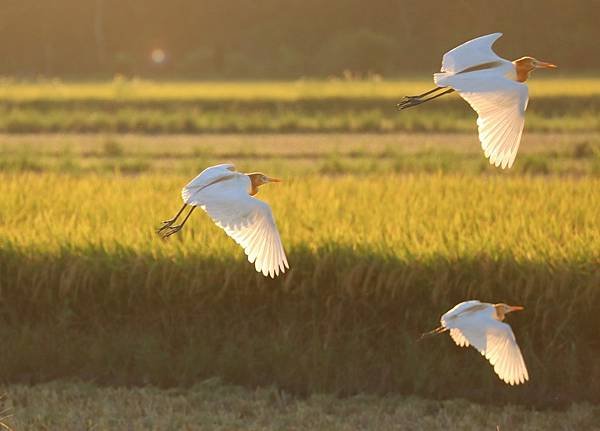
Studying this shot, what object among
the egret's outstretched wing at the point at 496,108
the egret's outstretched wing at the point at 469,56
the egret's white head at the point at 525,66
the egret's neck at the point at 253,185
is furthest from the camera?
the egret's neck at the point at 253,185

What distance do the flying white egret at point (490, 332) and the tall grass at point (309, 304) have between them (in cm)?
278

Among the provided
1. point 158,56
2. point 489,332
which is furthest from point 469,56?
point 158,56

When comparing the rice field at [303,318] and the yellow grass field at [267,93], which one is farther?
the yellow grass field at [267,93]

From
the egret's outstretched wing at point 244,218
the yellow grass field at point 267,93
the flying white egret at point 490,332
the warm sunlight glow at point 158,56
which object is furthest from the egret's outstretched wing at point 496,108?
the warm sunlight glow at point 158,56

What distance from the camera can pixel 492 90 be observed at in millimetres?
2625

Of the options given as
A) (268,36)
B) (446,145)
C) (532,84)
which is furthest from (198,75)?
(446,145)

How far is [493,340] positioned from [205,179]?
1.15m

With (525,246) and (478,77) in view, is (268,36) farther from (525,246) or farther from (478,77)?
(478,77)

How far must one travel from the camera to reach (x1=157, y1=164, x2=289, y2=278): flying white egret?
2.85m

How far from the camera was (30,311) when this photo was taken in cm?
701

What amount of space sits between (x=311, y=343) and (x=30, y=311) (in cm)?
165

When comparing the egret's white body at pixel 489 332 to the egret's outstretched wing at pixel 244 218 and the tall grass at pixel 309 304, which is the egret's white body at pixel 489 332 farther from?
the tall grass at pixel 309 304

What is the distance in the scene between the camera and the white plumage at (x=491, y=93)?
8.36ft

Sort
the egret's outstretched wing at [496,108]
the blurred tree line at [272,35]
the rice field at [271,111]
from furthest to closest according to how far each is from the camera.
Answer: the blurred tree line at [272,35] < the rice field at [271,111] < the egret's outstretched wing at [496,108]
